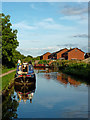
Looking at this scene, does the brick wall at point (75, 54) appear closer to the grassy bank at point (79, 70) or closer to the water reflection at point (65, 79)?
the grassy bank at point (79, 70)

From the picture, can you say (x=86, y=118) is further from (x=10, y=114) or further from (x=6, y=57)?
(x=6, y=57)

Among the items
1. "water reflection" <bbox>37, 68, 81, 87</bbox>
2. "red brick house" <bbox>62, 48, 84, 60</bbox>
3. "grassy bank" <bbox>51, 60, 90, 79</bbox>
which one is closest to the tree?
"water reflection" <bbox>37, 68, 81, 87</bbox>

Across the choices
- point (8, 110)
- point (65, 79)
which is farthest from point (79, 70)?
point (8, 110)

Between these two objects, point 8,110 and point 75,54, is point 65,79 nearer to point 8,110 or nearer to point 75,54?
point 8,110

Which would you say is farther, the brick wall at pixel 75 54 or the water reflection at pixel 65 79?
the brick wall at pixel 75 54

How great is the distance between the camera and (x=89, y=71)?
96.1 feet

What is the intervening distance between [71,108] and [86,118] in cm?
236

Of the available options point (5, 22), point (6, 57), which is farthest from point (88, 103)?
point (5, 22)

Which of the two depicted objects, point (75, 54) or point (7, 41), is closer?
point (7, 41)

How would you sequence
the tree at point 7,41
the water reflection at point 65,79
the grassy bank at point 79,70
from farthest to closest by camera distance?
the tree at point 7,41
the grassy bank at point 79,70
the water reflection at point 65,79

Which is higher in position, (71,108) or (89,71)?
(89,71)

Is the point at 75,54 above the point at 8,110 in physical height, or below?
above

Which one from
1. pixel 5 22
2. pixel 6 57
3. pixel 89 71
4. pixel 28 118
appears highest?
pixel 5 22

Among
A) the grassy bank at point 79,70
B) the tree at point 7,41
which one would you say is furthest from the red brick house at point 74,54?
the tree at point 7,41
